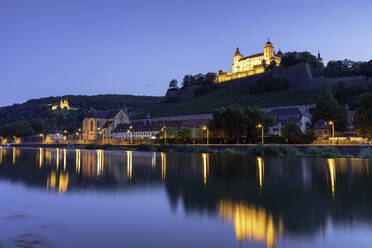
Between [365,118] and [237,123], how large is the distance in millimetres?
20313

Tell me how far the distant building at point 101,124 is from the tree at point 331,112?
73.3 metres

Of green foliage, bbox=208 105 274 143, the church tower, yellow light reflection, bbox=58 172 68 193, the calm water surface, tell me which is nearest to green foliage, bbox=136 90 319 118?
the church tower

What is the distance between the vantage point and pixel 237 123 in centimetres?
5791

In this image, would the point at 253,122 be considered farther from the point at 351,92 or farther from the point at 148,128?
the point at 148,128

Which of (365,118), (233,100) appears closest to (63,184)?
(365,118)

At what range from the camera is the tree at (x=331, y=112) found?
6344cm

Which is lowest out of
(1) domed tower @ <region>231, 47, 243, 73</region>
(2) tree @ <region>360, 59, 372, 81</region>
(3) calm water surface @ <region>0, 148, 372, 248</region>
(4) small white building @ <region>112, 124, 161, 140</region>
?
(3) calm water surface @ <region>0, 148, 372, 248</region>

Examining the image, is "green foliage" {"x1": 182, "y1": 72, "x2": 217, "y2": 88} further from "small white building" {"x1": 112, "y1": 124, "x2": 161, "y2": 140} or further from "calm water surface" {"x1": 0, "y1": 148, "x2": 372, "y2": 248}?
"calm water surface" {"x1": 0, "y1": 148, "x2": 372, "y2": 248}

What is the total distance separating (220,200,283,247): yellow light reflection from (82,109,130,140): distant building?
107m

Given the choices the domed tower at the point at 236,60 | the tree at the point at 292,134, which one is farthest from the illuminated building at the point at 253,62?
the tree at the point at 292,134

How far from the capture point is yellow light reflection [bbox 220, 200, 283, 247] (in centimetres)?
848

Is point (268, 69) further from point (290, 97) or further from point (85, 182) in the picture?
point (85, 182)

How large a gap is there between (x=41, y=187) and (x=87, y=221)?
27.2ft

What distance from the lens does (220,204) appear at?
1274cm
